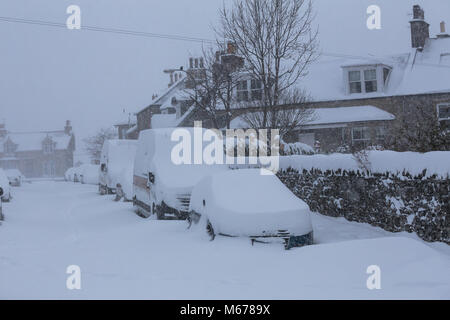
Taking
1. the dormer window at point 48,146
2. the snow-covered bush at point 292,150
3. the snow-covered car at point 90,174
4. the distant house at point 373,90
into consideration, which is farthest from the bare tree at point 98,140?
the snow-covered bush at point 292,150

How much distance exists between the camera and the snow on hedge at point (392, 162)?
28.2ft

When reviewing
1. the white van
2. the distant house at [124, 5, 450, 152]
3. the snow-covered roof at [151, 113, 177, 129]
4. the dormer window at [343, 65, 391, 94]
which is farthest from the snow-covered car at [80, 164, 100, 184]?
the white van

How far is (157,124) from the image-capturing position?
4362 centimetres

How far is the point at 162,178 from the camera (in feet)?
39.7

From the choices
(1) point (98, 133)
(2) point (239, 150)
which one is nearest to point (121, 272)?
(2) point (239, 150)

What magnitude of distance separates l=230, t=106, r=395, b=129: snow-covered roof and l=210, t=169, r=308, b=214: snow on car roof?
18.6 meters

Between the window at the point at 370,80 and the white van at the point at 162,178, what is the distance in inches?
756

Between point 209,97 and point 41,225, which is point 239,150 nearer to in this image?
point 41,225

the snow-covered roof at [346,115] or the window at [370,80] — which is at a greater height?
the window at [370,80]

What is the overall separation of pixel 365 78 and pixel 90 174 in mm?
23473

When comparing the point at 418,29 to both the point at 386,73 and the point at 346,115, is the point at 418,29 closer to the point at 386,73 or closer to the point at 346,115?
the point at 386,73

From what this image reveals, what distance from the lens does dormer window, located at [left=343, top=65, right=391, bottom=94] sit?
29.9 m

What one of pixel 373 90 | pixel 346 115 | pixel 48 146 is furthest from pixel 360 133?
pixel 48 146

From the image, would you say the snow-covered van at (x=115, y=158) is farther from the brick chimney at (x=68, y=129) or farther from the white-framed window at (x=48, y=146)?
the brick chimney at (x=68, y=129)
